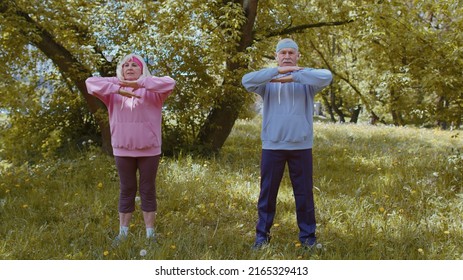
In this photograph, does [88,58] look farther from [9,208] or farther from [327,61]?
[327,61]

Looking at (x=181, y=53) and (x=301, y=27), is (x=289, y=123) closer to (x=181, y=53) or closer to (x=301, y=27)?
(x=181, y=53)

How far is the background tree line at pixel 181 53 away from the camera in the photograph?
661cm

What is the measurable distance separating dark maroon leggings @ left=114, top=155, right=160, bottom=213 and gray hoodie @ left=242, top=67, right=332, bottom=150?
99 centimetres

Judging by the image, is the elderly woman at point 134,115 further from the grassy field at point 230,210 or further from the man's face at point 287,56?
the man's face at point 287,56

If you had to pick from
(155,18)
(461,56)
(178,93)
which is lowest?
(178,93)

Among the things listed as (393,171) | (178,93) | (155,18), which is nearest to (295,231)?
(393,171)

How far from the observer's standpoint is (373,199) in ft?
17.5

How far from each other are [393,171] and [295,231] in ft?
9.05

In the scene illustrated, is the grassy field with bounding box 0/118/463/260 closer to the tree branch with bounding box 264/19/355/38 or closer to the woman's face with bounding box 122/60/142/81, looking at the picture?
the woman's face with bounding box 122/60/142/81

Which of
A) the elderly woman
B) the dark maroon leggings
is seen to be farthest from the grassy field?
the elderly woman

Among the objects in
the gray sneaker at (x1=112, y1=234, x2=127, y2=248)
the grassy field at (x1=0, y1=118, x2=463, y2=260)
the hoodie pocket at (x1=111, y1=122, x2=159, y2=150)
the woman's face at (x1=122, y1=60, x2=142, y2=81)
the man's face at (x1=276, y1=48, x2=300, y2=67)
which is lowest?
the grassy field at (x1=0, y1=118, x2=463, y2=260)

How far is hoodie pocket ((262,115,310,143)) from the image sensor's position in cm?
372

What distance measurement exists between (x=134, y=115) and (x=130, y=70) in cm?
Result: 39

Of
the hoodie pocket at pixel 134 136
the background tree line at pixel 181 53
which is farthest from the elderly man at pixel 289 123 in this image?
the background tree line at pixel 181 53
